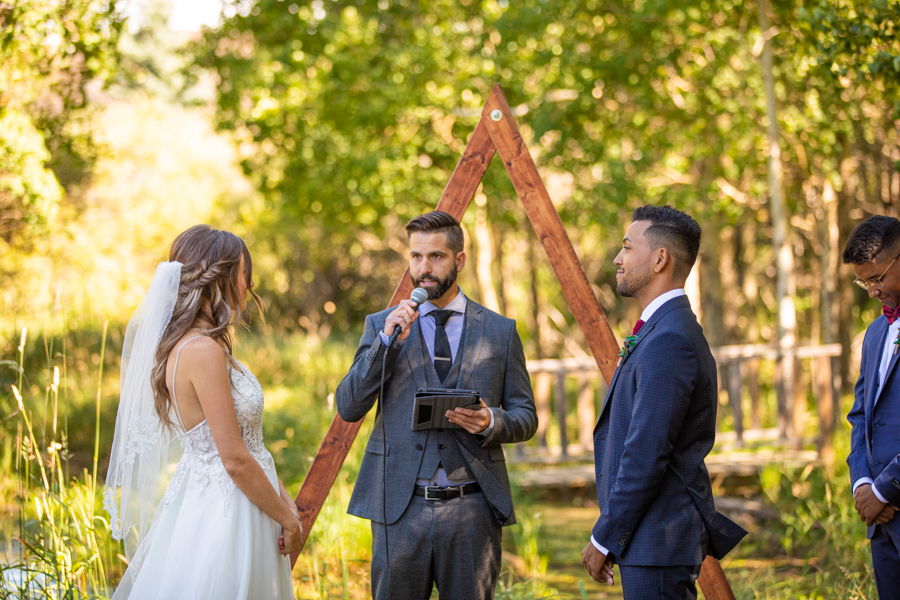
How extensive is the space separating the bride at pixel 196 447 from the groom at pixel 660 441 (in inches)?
44.5

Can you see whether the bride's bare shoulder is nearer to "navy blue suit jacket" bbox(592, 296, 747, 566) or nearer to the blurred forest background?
"navy blue suit jacket" bbox(592, 296, 747, 566)

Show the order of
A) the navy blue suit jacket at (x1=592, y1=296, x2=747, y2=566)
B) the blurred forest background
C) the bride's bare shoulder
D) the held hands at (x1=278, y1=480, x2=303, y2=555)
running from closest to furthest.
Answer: the navy blue suit jacket at (x1=592, y1=296, x2=747, y2=566), the bride's bare shoulder, the held hands at (x1=278, y1=480, x2=303, y2=555), the blurred forest background

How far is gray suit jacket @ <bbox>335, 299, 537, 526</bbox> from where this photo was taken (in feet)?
9.42

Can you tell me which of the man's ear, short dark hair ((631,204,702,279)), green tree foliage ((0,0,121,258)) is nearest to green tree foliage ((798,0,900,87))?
short dark hair ((631,204,702,279))

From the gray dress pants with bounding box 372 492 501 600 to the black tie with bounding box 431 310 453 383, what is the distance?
1.66 feet

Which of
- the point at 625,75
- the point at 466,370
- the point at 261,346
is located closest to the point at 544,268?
the point at 261,346

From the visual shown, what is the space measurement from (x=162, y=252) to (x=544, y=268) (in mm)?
9747

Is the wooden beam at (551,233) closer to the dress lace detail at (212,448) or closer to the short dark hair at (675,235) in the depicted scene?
the short dark hair at (675,235)

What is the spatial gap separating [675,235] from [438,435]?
116 centimetres

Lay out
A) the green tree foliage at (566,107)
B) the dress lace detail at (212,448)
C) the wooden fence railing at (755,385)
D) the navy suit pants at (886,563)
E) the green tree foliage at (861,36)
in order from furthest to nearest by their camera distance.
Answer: the green tree foliage at (566,107), the wooden fence railing at (755,385), the green tree foliage at (861,36), the navy suit pants at (886,563), the dress lace detail at (212,448)

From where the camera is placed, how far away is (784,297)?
27.0 feet

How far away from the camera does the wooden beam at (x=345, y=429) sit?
11.4 feet

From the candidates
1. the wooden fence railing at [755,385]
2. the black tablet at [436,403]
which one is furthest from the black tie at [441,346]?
the wooden fence railing at [755,385]

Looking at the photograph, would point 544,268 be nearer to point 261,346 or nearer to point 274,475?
point 261,346
